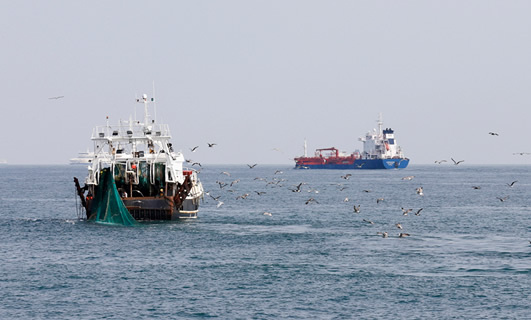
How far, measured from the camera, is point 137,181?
6425 centimetres

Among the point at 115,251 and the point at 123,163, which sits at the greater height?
the point at 123,163

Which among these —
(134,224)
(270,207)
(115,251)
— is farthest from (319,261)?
(270,207)

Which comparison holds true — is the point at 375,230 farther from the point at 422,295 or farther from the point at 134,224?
the point at 422,295

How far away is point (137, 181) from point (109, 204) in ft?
10.0

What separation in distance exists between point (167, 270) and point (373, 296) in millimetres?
12441

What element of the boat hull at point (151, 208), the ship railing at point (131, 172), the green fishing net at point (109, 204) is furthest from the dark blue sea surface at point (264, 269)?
the ship railing at point (131, 172)

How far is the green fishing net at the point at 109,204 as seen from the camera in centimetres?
6134

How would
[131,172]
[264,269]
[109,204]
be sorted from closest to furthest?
[264,269], [109,204], [131,172]

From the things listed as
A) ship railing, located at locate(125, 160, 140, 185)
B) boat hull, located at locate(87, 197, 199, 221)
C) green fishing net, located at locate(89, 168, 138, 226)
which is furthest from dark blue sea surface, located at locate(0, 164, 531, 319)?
ship railing, located at locate(125, 160, 140, 185)

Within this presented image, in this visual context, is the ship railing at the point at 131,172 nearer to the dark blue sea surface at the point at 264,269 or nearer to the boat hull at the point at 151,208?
the boat hull at the point at 151,208

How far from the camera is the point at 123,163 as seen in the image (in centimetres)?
6512

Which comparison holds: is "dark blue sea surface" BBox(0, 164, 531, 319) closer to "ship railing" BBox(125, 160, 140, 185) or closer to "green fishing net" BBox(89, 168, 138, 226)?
"green fishing net" BBox(89, 168, 138, 226)

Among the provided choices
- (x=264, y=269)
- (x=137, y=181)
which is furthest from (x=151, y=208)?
(x=264, y=269)

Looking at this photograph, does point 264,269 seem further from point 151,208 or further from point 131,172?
point 131,172
